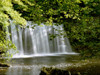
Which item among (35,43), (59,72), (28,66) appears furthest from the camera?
(35,43)

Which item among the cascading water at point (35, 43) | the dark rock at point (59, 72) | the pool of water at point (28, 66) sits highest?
the cascading water at point (35, 43)

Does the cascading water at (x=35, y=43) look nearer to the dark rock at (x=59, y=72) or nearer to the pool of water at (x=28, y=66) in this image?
the pool of water at (x=28, y=66)

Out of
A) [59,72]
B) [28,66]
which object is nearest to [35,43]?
[28,66]

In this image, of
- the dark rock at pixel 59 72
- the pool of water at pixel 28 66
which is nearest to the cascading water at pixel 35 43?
the pool of water at pixel 28 66

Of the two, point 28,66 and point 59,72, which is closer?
point 59,72

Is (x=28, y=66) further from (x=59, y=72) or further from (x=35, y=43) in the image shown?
(x=35, y=43)

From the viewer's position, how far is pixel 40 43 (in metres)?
19.8

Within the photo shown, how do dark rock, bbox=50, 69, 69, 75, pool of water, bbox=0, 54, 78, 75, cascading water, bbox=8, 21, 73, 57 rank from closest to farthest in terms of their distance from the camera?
dark rock, bbox=50, 69, 69, 75, pool of water, bbox=0, 54, 78, 75, cascading water, bbox=8, 21, 73, 57

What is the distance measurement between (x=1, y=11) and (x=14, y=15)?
37cm

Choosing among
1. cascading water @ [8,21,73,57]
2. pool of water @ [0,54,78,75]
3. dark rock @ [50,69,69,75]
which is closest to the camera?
dark rock @ [50,69,69,75]

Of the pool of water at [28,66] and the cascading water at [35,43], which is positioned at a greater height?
the cascading water at [35,43]

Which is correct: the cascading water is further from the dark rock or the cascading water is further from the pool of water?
the dark rock

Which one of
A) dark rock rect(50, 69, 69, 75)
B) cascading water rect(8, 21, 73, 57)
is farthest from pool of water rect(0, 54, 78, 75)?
cascading water rect(8, 21, 73, 57)

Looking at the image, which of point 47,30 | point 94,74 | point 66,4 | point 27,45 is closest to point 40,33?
point 47,30
